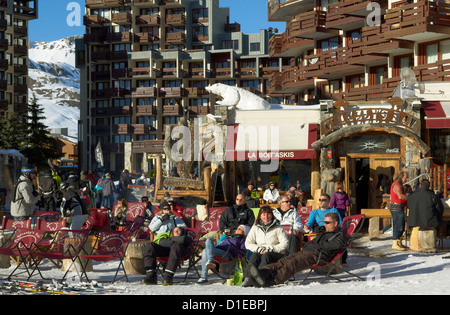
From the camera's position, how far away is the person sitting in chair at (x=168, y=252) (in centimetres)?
1184

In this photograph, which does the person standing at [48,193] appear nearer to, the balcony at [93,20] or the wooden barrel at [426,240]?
the wooden barrel at [426,240]

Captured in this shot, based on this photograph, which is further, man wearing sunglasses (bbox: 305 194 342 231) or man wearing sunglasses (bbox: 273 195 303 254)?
man wearing sunglasses (bbox: 305 194 342 231)

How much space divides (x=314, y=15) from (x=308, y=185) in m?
15.9

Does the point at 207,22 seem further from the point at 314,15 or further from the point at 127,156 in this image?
the point at 314,15

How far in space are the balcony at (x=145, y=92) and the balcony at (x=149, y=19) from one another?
6799 millimetres

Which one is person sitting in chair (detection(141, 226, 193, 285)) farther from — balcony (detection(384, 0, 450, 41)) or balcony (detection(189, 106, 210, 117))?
balcony (detection(189, 106, 210, 117))

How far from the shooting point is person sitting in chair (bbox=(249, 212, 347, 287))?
11266mm

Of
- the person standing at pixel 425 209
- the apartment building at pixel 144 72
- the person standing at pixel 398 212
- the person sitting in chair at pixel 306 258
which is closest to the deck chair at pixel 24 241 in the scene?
the person sitting in chair at pixel 306 258

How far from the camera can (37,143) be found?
197 ft

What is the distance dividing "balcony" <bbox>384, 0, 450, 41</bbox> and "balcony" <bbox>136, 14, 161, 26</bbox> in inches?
1842

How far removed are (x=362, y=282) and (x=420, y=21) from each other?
78.8 feet

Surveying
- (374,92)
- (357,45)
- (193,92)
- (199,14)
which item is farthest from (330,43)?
(199,14)

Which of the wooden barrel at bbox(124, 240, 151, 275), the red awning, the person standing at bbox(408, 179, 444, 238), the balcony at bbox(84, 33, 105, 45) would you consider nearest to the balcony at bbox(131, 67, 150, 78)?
the balcony at bbox(84, 33, 105, 45)
